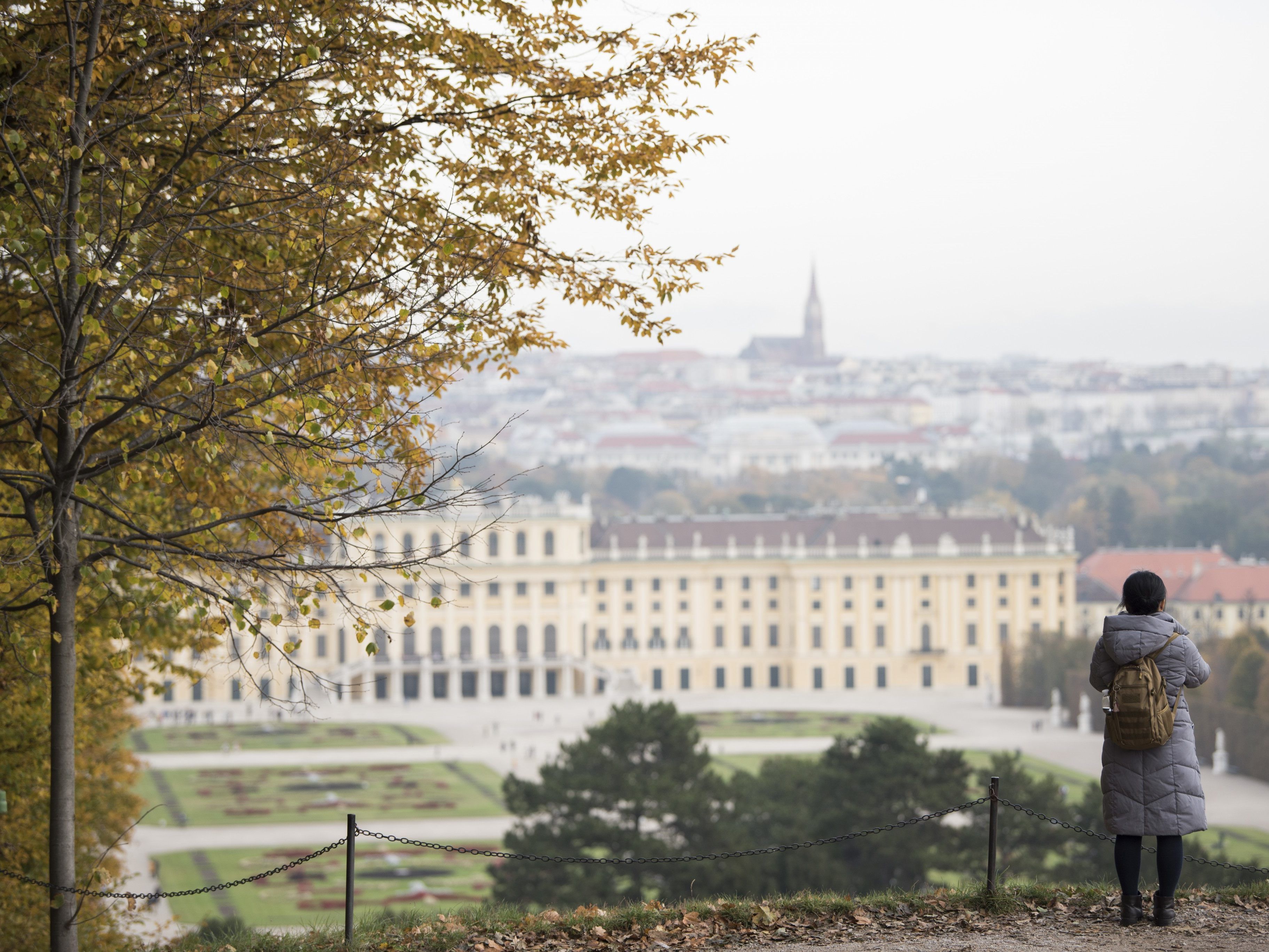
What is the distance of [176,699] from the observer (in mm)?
71000

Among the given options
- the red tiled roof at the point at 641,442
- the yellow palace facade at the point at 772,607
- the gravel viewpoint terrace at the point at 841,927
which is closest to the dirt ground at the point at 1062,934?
the gravel viewpoint terrace at the point at 841,927

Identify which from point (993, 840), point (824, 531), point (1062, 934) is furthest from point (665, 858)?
point (824, 531)

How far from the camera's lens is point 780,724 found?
60.6m

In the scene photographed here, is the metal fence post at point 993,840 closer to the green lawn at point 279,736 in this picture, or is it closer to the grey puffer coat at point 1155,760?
the grey puffer coat at point 1155,760

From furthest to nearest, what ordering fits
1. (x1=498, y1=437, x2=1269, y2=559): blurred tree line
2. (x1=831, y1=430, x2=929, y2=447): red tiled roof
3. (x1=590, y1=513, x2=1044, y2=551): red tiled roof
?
(x1=831, y1=430, x2=929, y2=447): red tiled roof < (x1=498, y1=437, x2=1269, y2=559): blurred tree line < (x1=590, y1=513, x2=1044, y2=551): red tiled roof

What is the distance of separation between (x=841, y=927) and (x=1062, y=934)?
3.77ft

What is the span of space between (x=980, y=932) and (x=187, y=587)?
4.30 meters

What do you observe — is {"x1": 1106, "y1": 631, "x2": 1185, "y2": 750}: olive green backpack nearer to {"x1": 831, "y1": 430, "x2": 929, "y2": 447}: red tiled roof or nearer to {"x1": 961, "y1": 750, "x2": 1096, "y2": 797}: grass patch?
{"x1": 961, "y1": 750, "x2": 1096, "y2": 797}: grass patch

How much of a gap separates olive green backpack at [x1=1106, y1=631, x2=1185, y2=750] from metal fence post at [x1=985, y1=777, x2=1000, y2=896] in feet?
2.98

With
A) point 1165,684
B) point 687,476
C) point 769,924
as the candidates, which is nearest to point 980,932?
point 769,924

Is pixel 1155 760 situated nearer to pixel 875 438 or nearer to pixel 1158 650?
pixel 1158 650

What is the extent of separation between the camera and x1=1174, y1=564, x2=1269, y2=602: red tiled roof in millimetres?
77688

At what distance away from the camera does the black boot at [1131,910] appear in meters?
7.57

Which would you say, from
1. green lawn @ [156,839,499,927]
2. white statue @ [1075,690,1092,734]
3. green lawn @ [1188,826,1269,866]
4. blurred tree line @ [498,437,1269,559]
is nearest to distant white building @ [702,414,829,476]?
blurred tree line @ [498,437,1269,559]
